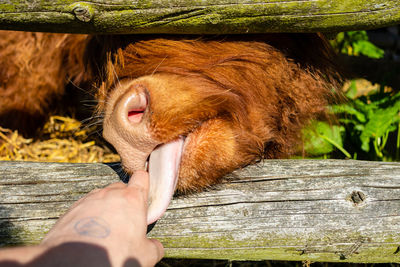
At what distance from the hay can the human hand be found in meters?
1.82

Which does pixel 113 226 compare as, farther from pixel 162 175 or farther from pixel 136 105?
pixel 136 105

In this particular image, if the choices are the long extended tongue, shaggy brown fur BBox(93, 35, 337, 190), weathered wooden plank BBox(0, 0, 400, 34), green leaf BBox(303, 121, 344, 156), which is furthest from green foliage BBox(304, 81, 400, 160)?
the long extended tongue

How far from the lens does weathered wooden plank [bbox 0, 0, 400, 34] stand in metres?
1.53

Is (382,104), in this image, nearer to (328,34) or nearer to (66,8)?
(328,34)

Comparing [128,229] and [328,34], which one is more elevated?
[328,34]

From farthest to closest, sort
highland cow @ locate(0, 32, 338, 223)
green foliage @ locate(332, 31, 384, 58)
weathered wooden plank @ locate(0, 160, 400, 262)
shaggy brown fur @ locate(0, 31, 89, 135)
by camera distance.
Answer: green foliage @ locate(332, 31, 384, 58) < shaggy brown fur @ locate(0, 31, 89, 135) < weathered wooden plank @ locate(0, 160, 400, 262) < highland cow @ locate(0, 32, 338, 223)

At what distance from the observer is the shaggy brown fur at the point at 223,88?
1.63m

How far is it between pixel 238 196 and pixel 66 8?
925 mm

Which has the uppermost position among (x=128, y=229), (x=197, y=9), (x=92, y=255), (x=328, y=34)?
(x=328, y=34)

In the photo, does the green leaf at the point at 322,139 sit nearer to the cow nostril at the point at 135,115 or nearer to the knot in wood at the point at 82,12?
the cow nostril at the point at 135,115

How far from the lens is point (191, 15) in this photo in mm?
1584

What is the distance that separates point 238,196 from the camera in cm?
176

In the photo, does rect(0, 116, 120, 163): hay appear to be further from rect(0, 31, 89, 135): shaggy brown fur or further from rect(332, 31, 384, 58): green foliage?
rect(332, 31, 384, 58): green foliage

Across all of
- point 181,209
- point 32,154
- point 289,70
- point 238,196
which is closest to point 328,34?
point 289,70
